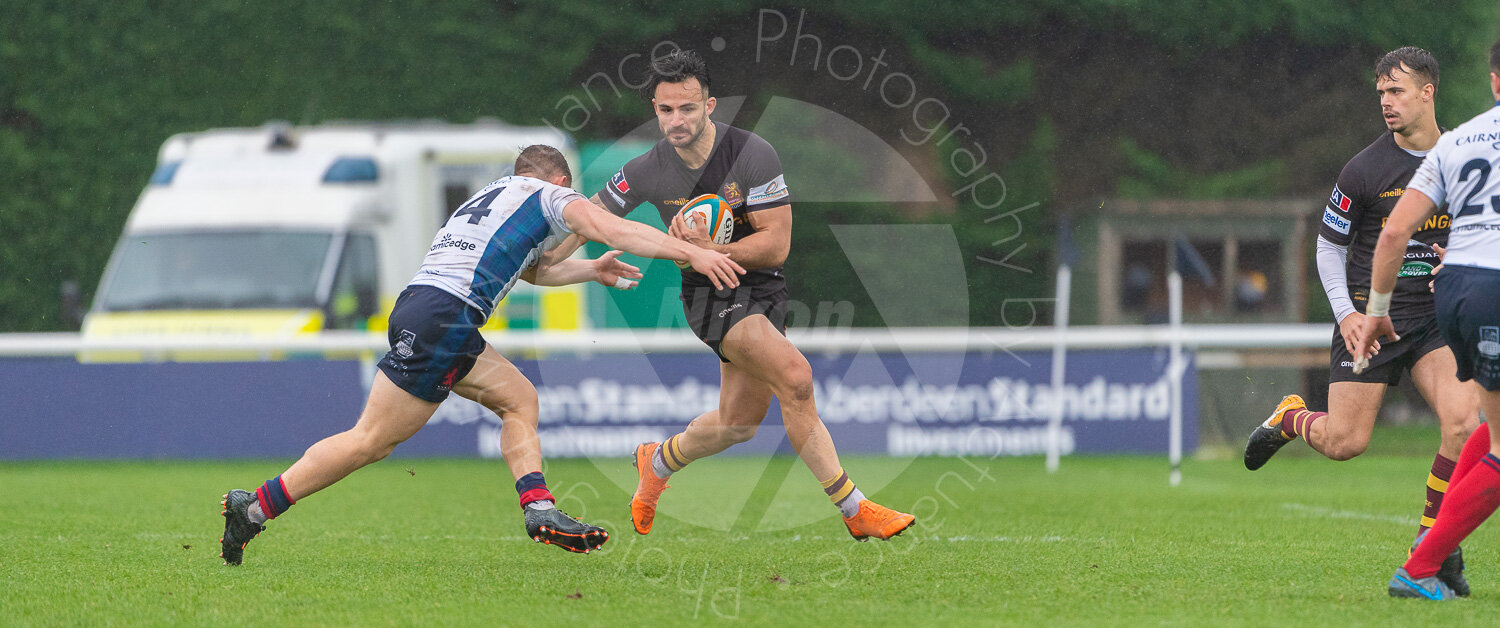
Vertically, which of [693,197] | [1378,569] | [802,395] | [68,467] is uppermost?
[693,197]

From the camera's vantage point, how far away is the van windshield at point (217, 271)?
44.0ft

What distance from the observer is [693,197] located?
6.42m

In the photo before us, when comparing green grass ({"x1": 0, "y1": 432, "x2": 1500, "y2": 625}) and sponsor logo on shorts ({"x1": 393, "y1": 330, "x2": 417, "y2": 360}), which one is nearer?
green grass ({"x1": 0, "y1": 432, "x2": 1500, "y2": 625})

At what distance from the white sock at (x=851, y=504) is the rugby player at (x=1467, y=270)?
88.4 inches

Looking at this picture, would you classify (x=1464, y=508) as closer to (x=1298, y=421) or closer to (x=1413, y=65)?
(x=1298, y=421)

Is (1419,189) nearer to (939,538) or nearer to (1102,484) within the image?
(939,538)

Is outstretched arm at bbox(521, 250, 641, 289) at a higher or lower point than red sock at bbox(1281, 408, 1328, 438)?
higher

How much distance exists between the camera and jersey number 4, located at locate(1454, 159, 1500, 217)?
16.0 ft

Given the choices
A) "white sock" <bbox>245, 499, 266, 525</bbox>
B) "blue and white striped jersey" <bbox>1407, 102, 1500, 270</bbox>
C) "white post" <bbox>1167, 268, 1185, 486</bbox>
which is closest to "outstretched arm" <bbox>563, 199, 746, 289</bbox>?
"white sock" <bbox>245, 499, 266, 525</bbox>

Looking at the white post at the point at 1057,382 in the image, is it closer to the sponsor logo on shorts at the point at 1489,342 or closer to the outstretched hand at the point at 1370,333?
the outstretched hand at the point at 1370,333

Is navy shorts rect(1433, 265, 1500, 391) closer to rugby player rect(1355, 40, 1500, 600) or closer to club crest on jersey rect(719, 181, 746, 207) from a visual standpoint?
rugby player rect(1355, 40, 1500, 600)

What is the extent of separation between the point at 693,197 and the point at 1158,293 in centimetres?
1150

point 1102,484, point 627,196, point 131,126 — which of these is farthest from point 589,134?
point 627,196

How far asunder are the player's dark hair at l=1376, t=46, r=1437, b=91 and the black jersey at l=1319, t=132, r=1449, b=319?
284 mm
